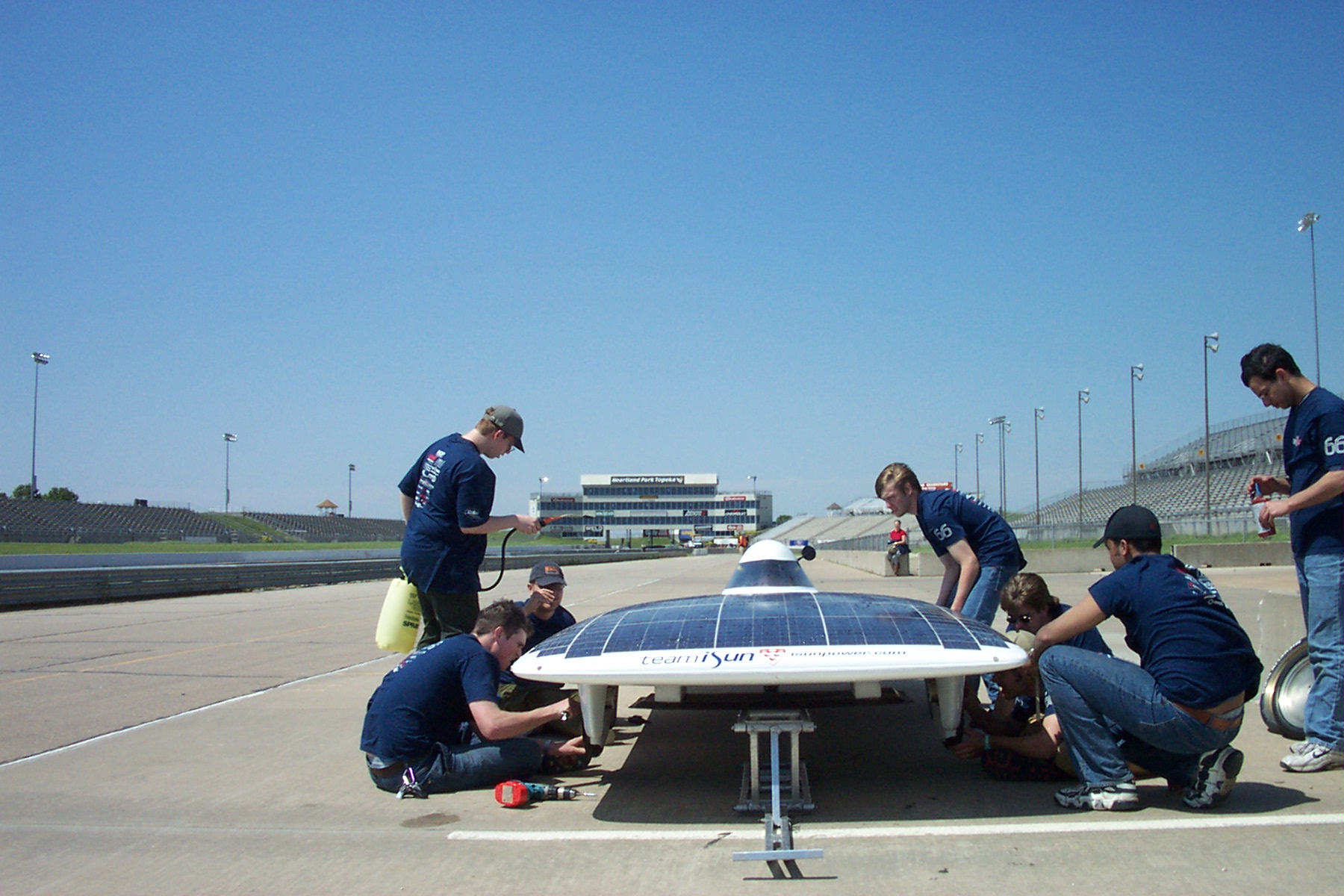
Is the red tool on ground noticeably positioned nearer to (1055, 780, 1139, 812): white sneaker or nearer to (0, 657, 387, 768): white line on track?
(1055, 780, 1139, 812): white sneaker

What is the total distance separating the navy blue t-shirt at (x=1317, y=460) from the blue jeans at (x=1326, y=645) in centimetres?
9

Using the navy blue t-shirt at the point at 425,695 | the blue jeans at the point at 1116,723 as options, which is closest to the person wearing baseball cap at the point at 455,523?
the navy blue t-shirt at the point at 425,695

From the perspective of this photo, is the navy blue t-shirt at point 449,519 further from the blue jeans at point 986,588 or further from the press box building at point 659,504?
the press box building at point 659,504

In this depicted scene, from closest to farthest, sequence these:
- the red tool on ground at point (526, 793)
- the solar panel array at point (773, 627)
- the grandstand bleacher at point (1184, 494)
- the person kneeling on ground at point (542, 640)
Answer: the solar panel array at point (773, 627) < the red tool on ground at point (526, 793) < the person kneeling on ground at point (542, 640) < the grandstand bleacher at point (1184, 494)

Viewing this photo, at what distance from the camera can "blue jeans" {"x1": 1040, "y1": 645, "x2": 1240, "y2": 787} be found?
388 cm

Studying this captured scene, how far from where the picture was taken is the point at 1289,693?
17.3ft

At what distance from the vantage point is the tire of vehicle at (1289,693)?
5.23m

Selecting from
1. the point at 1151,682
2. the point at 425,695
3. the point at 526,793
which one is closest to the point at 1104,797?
the point at 1151,682

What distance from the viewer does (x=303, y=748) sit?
18.8 ft

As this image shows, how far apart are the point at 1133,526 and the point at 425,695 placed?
3.29 m

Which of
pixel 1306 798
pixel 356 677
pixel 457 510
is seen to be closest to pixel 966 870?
pixel 1306 798

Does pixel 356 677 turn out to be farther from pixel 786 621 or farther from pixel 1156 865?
pixel 1156 865

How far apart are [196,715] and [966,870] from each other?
5591 millimetres

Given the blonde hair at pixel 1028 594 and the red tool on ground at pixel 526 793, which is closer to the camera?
the red tool on ground at pixel 526 793
